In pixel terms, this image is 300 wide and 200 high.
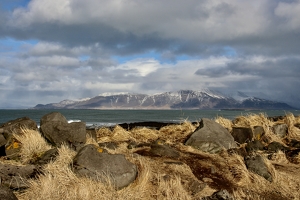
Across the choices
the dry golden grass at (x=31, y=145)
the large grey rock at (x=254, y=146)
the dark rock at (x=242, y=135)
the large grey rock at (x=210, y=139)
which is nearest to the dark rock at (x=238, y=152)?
the large grey rock at (x=210, y=139)

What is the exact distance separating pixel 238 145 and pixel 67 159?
728 cm

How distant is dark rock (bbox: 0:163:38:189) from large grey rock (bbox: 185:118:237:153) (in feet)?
19.4

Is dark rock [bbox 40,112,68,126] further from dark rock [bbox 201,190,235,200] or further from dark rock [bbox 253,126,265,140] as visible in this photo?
dark rock [bbox 253,126,265,140]

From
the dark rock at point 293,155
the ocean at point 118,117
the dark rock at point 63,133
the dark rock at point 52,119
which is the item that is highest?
the dark rock at point 52,119

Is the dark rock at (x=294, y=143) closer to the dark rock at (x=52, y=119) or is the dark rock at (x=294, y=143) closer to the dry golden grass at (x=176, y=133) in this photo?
the dry golden grass at (x=176, y=133)

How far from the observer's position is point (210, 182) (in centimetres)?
803

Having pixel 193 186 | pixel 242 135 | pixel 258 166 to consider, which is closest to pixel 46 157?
pixel 193 186

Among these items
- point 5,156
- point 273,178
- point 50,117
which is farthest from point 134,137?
point 273,178

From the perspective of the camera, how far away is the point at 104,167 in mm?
7543

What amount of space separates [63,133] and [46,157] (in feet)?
5.83

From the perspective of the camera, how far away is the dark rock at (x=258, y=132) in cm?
1369

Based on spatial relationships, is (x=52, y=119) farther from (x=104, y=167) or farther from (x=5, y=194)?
(x=5, y=194)

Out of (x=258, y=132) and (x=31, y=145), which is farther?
(x=258, y=132)

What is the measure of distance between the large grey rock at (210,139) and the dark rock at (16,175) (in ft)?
19.4
